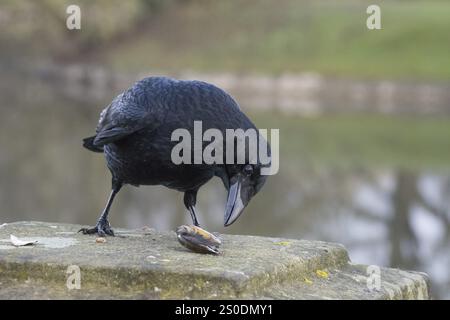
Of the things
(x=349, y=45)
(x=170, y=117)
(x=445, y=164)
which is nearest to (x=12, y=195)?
(x=445, y=164)

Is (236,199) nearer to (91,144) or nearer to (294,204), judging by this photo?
(91,144)

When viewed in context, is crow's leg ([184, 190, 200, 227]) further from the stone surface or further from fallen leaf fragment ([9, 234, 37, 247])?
fallen leaf fragment ([9, 234, 37, 247])

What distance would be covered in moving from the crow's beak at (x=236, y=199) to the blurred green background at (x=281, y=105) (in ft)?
18.4

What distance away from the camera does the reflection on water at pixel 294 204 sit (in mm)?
12648

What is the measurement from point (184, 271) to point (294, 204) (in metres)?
11.1

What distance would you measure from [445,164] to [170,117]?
48.0 feet

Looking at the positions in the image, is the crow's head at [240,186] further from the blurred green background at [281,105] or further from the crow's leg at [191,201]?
the blurred green background at [281,105]

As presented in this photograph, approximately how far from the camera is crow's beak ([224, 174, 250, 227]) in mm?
4781

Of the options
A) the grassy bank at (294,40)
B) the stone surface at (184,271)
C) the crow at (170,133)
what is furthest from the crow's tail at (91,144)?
the grassy bank at (294,40)

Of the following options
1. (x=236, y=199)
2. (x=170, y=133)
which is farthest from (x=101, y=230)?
(x=236, y=199)

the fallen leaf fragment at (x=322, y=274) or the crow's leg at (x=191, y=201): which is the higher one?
the crow's leg at (x=191, y=201)

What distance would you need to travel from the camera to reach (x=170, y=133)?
5.01 meters

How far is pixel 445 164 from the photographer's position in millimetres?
18766

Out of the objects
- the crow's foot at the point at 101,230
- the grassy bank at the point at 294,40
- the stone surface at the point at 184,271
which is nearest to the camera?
the stone surface at the point at 184,271
